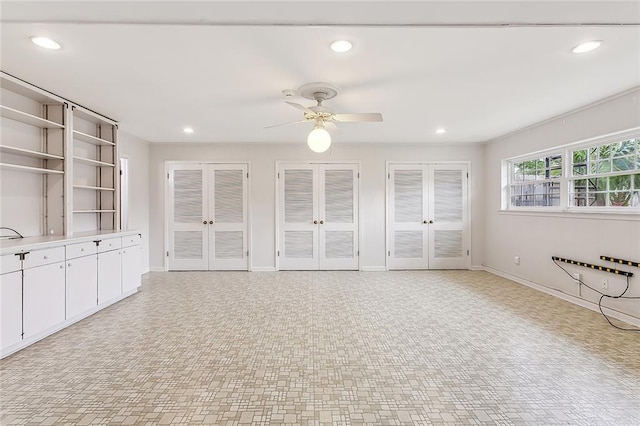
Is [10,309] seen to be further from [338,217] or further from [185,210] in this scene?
[338,217]

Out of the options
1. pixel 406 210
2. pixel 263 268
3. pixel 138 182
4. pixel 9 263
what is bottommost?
pixel 263 268

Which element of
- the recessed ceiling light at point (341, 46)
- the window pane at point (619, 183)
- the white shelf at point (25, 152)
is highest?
the recessed ceiling light at point (341, 46)

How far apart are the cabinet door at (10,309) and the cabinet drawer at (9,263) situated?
1.3 inches

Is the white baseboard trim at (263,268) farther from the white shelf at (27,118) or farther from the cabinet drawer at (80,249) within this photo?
the white shelf at (27,118)

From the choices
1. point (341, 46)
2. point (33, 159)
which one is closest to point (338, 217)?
point (341, 46)

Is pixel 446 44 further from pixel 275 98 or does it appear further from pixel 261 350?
pixel 261 350

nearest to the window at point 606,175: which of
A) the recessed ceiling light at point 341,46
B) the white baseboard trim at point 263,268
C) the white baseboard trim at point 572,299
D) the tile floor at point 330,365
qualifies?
the white baseboard trim at point 572,299

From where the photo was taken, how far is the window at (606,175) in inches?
131

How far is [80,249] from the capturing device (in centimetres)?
326

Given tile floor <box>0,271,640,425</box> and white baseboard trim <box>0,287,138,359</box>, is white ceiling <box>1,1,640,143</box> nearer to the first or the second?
tile floor <box>0,271,640,425</box>

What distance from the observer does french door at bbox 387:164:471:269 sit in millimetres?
5918

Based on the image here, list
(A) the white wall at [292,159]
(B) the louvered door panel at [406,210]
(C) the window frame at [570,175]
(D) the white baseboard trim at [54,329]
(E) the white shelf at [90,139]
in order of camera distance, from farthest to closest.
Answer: (B) the louvered door panel at [406,210]
(A) the white wall at [292,159]
(E) the white shelf at [90,139]
(C) the window frame at [570,175]
(D) the white baseboard trim at [54,329]

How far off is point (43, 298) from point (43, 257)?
0.38 metres

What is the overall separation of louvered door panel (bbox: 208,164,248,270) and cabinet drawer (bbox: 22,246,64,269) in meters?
2.89
